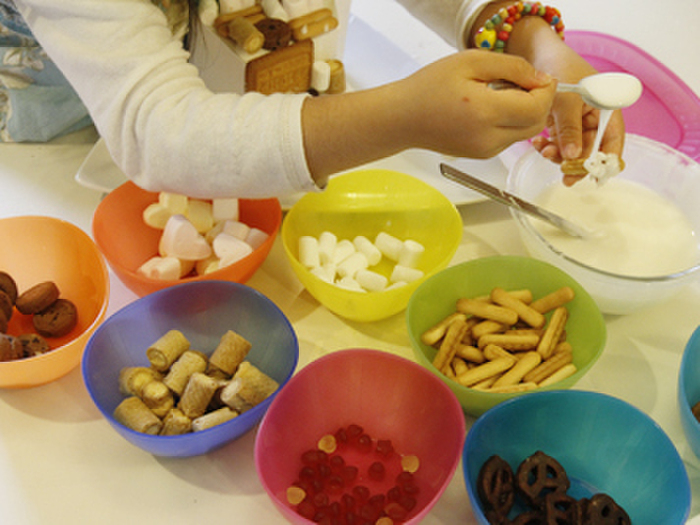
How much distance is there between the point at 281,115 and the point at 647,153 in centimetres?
53

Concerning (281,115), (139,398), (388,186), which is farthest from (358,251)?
(139,398)

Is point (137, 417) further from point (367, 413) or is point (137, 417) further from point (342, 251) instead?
point (342, 251)

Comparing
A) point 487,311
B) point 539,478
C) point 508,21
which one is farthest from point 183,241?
point 508,21

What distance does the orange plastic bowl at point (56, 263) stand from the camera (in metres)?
0.74

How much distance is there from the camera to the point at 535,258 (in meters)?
0.78

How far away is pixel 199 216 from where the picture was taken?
2.65ft

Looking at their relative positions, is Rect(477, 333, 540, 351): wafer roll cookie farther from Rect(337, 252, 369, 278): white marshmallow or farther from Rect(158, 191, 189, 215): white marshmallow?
Rect(158, 191, 189, 215): white marshmallow

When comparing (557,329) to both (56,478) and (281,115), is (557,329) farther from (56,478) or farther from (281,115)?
(56,478)

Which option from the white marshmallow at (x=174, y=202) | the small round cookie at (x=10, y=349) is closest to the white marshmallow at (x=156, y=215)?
the white marshmallow at (x=174, y=202)

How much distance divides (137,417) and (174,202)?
1.03 ft

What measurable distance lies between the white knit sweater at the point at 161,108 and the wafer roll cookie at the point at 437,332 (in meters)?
0.22

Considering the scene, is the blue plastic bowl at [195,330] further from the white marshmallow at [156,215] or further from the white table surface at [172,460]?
the white marshmallow at [156,215]

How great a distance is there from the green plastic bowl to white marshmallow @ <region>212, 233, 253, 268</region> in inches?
8.5

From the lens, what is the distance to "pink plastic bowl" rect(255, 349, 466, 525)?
0.59 metres
